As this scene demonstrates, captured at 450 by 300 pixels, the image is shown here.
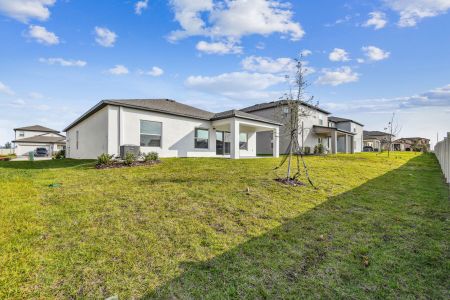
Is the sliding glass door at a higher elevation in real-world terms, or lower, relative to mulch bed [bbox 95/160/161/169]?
higher

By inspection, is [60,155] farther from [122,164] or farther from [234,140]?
[234,140]

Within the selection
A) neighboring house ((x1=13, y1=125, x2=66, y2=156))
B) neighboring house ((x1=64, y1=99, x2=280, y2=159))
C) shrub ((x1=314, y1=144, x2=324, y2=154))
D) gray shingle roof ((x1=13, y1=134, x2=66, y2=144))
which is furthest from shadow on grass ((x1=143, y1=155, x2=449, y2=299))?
gray shingle roof ((x1=13, y1=134, x2=66, y2=144))

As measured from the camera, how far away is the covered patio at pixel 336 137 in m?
27.7

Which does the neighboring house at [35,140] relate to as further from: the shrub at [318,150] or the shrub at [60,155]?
the shrub at [318,150]

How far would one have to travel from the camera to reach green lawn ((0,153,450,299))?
2658 mm

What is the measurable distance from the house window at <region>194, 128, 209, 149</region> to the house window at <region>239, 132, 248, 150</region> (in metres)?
3.98

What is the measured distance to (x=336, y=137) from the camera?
30.3m

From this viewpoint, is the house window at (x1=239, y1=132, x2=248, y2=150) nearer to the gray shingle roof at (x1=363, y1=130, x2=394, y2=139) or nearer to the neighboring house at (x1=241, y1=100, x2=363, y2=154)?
the neighboring house at (x1=241, y1=100, x2=363, y2=154)

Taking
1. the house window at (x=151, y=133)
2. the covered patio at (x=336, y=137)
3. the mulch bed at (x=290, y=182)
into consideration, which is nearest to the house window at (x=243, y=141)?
the house window at (x=151, y=133)

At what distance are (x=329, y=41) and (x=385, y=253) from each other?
492 inches

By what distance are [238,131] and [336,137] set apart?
20709 mm

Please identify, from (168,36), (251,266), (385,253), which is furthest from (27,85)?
(385,253)

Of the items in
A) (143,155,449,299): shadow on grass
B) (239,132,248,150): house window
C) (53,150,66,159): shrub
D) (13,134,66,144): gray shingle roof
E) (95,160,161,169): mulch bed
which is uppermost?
(13,134,66,144): gray shingle roof

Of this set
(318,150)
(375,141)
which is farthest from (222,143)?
(375,141)
